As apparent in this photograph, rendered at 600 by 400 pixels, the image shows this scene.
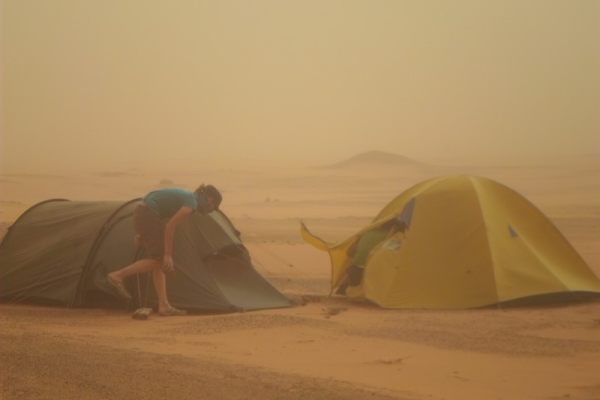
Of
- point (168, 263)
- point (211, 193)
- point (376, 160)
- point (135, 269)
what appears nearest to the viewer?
point (168, 263)

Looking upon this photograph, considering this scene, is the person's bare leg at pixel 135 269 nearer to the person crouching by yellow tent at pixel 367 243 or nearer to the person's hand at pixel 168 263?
the person's hand at pixel 168 263

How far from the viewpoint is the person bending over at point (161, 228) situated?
1034 cm

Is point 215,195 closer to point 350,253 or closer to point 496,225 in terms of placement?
point 350,253

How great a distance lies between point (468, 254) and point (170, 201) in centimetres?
353

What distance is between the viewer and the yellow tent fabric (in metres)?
11.3

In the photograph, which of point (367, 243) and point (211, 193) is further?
point (367, 243)

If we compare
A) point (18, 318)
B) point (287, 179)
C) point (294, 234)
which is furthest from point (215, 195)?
point (287, 179)

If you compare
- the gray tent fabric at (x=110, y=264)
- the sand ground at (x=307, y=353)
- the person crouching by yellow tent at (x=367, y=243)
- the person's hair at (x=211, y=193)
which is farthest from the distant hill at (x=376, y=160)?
the person's hair at (x=211, y=193)

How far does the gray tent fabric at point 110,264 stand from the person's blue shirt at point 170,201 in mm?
429

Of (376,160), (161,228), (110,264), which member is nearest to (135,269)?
(161,228)

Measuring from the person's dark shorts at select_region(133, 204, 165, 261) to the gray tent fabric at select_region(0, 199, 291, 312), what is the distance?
0.33m

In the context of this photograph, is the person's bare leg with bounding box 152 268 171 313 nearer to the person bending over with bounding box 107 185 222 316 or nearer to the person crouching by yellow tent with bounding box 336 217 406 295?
the person bending over with bounding box 107 185 222 316

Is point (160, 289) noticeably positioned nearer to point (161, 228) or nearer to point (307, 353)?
point (161, 228)

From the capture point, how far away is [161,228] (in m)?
10.5
